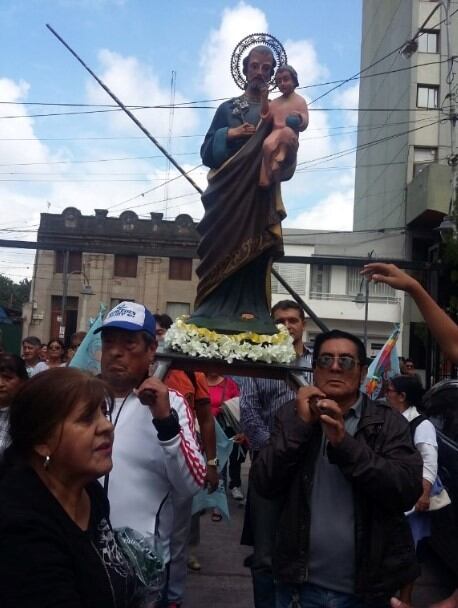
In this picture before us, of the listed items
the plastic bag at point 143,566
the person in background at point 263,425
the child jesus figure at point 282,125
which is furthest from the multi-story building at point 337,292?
the plastic bag at point 143,566

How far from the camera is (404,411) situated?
18.4 ft

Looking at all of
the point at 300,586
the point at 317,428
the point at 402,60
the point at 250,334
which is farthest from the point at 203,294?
the point at 402,60

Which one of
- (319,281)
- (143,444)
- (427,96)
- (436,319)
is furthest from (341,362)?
(319,281)

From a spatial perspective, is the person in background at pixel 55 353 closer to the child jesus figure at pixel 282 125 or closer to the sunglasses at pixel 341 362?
the child jesus figure at pixel 282 125

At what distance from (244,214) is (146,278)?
31531 mm

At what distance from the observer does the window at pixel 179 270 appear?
35.0 m

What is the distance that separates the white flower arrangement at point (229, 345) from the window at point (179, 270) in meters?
31.5

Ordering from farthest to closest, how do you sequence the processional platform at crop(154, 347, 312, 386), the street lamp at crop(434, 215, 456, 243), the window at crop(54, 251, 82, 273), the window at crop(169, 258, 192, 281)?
the window at crop(169, 258, 192, 281) < the window at crop(54, 251, 82, 273) < the street lamp at crop(434, 215, 456, 243) < the processional platform at crop(154, 347, 312, 386)

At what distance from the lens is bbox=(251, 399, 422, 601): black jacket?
2453mm

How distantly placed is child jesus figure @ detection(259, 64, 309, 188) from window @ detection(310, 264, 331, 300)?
100 feet

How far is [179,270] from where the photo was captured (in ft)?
115

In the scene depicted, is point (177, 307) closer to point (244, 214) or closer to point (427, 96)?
point (427, 96)

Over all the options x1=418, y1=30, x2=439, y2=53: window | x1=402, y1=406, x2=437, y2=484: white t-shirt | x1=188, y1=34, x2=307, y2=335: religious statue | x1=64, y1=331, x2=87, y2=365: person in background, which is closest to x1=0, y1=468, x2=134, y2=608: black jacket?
x1=188, y1=34, x2=307, y2=335: religious statue

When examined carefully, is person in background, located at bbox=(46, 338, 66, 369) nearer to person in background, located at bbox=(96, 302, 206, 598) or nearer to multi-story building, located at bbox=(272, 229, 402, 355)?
person in background, located at bbox=(96, 302, 206, 598)
